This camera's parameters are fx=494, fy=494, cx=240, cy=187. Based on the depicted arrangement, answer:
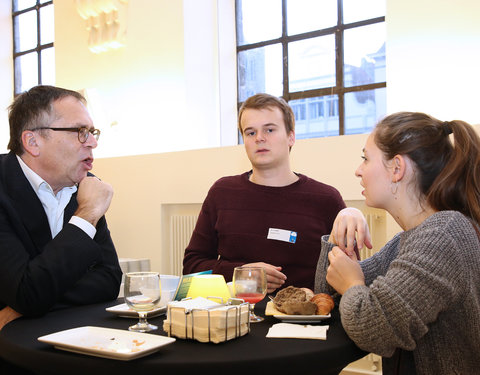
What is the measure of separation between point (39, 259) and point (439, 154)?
128 centimetres

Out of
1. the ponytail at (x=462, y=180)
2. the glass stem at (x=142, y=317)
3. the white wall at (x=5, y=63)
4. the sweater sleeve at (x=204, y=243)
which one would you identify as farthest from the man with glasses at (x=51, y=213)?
the white wall at (x=5, y=63)

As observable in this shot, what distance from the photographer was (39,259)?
5.13ft

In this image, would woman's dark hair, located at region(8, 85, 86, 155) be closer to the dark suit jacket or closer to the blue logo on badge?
the dark suit jacket

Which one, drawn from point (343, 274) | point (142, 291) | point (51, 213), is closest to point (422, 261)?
point (343, 274)

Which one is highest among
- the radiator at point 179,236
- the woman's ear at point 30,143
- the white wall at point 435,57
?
the white wall at point 435,57

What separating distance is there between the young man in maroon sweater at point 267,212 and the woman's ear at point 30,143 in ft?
2.80

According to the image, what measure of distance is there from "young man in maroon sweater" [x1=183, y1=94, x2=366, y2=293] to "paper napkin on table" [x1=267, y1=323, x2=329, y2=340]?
0.92 m

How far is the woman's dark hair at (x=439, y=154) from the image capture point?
1.41 meters

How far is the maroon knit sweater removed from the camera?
231 centimetres

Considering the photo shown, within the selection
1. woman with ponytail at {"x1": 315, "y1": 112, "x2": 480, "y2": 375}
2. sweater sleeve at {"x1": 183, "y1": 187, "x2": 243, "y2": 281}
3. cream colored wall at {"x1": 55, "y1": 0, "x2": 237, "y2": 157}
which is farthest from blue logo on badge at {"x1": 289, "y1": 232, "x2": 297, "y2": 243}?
cream colored wall at {"x1": 55, "y1": 0, "x2": 237, "y2": 157}

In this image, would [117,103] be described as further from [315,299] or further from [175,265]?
[315,299]

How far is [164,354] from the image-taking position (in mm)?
1104

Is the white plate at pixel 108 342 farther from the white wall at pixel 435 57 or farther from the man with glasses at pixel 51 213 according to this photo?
the white wall at pixel 435 57

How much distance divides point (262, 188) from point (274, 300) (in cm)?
97
